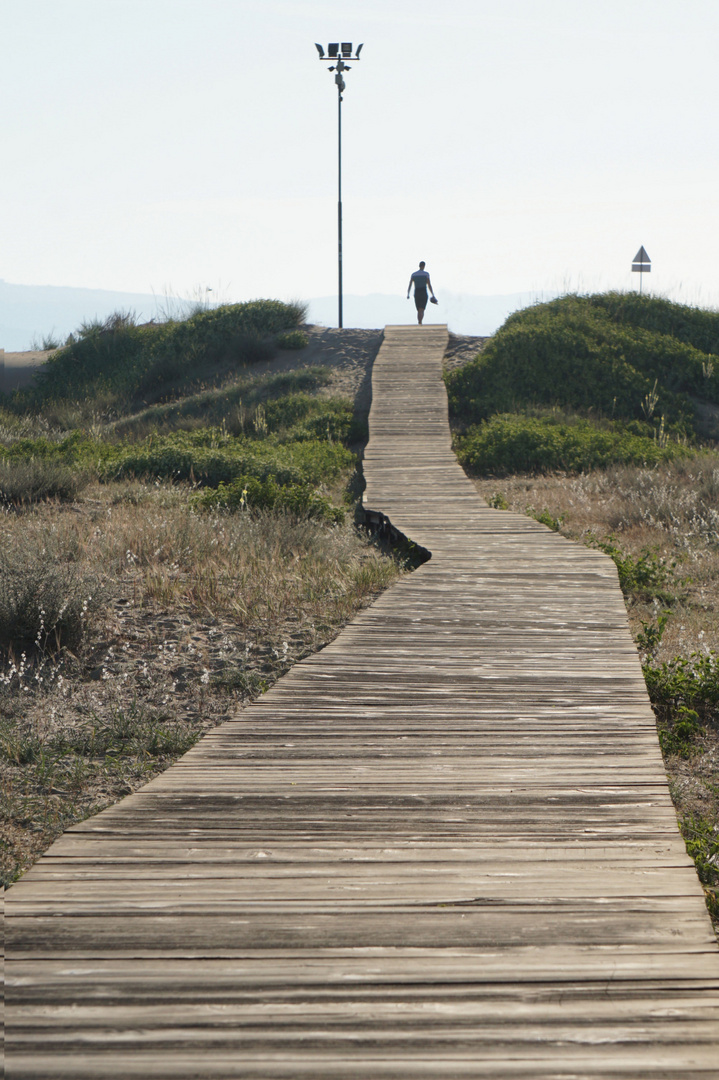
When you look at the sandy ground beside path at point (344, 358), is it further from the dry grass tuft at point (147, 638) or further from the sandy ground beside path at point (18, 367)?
the dry grass tuft at point (147, 638)

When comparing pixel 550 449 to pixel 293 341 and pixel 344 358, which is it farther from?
pixel 293 341

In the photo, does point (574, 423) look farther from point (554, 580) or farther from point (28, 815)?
point (28, 815)

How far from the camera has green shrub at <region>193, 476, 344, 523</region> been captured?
446 inches

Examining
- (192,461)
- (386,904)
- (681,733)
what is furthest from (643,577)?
(192,461)

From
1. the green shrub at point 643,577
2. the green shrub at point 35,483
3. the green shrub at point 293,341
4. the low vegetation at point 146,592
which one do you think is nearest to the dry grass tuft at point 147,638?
the low vegetation at point 146,592

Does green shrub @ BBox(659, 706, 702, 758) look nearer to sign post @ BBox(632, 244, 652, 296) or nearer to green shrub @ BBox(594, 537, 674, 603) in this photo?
green shrub @ BBox(594, 537, 674, 603)

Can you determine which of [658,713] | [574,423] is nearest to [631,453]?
[574,423]

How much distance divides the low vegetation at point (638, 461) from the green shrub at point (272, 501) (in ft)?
7.86

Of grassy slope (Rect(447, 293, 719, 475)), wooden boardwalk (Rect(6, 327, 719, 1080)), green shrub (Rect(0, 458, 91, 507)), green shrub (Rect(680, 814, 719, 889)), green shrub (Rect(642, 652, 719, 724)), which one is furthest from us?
grassy slope (Rect(447, 293, 719, 475))

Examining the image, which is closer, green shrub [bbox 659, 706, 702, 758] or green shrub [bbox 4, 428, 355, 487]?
green shrub [bbox 659, 706, 702, 758]

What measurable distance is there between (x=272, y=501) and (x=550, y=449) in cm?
644

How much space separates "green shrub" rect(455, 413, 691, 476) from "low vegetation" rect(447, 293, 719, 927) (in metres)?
0.03

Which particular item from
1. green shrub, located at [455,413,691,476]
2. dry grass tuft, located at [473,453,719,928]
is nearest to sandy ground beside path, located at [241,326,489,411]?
green shrub, located at [455,413,691,476]

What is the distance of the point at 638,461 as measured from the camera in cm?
1549
